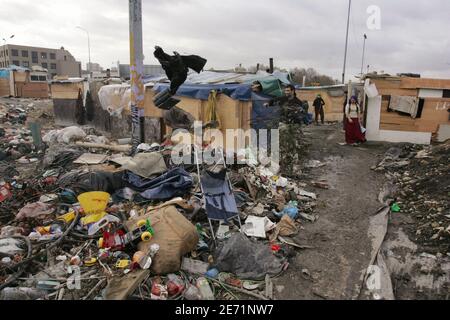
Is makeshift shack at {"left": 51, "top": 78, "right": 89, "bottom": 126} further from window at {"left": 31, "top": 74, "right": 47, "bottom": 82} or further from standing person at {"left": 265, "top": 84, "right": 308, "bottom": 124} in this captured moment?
window at {"left": 31, "top": 74, "right": 47, "bottom": 82}

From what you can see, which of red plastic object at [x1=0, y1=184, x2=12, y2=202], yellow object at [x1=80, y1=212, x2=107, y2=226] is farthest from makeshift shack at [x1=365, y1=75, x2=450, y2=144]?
red plastic object at [x1=0, y1=184, x2=12, y2=202]

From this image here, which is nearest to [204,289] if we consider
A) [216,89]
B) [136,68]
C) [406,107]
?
[136,68]

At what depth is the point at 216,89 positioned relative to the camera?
9.25 m

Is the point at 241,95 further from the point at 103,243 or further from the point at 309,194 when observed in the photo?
the point at 103,243

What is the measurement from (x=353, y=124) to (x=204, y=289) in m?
7.93

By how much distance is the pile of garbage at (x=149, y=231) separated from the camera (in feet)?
11.8

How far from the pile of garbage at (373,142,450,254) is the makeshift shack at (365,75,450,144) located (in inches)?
43.0

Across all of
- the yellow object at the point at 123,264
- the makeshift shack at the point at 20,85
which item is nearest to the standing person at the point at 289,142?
the yellow object at the point at 123,264

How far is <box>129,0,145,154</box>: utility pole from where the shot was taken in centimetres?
701

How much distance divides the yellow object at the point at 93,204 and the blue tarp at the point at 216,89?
5110 millimetres

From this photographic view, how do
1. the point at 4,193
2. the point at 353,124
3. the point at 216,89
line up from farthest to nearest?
the point at 353,124 < the point at 216,89 < the point at 4,193

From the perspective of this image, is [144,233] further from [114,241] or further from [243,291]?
[243,291]

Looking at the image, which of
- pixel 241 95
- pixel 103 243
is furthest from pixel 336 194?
pixel 103 243

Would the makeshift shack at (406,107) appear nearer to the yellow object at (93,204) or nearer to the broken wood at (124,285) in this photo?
the yellow object at (93,204)
